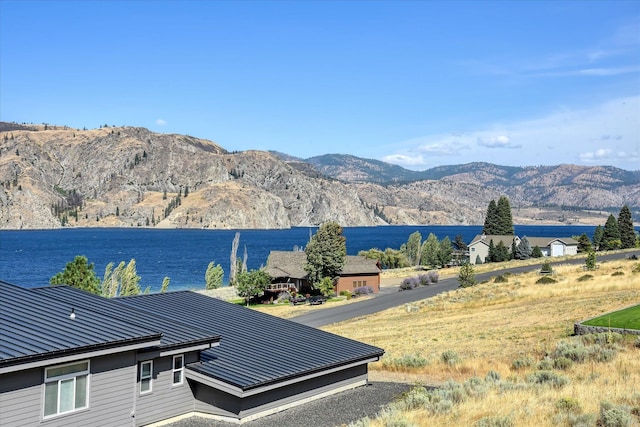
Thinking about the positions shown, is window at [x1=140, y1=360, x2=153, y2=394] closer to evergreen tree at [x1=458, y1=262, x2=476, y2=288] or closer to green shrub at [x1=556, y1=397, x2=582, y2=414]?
green shrub at [x1=556, y1=397, x2=582, y2=414]

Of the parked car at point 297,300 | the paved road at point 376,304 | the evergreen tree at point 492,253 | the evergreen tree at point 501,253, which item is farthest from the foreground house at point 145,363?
the evergreen tree at point 492,253

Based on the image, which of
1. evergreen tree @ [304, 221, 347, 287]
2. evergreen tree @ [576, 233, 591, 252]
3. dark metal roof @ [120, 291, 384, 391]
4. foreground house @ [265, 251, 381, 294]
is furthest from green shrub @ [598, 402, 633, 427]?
evergreen tree @ [576, 233, 591, 252]

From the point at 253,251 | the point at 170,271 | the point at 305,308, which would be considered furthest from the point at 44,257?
the point at 305,308

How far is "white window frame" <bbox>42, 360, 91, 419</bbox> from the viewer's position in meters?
13.8

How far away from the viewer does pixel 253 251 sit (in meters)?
176

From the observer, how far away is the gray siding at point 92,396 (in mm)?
13156

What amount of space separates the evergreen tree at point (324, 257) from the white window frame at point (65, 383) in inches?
2033

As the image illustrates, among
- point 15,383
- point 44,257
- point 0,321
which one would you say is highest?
point 0,321

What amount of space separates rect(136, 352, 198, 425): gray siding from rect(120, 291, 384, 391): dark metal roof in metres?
0.76

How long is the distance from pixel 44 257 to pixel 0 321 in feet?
477

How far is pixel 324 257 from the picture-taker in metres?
66.4

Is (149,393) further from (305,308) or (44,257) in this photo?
(44,257)

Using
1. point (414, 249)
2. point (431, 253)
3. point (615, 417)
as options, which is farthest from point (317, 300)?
point (414, 249)

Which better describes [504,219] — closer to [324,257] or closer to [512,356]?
[324,257]
